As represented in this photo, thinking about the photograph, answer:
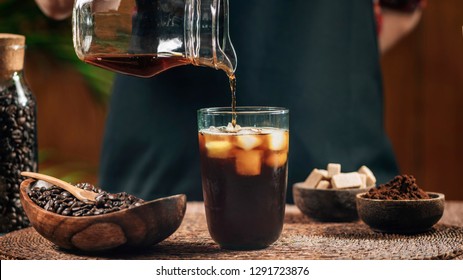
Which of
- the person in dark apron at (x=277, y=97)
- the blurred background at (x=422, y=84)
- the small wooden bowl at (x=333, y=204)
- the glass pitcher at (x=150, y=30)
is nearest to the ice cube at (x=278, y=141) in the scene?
the glass pitcher at (x=150, y=30)

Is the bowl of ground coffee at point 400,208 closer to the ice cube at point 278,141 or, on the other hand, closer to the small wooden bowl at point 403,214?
the small wooden bowl at point 403,214

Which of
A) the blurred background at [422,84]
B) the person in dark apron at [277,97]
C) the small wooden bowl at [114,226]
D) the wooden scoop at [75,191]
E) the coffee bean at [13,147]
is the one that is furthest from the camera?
the blurred background at [422,84]

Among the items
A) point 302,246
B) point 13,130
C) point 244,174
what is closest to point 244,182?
point 244,174

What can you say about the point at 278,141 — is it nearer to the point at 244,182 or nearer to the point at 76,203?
the point at 244,182
